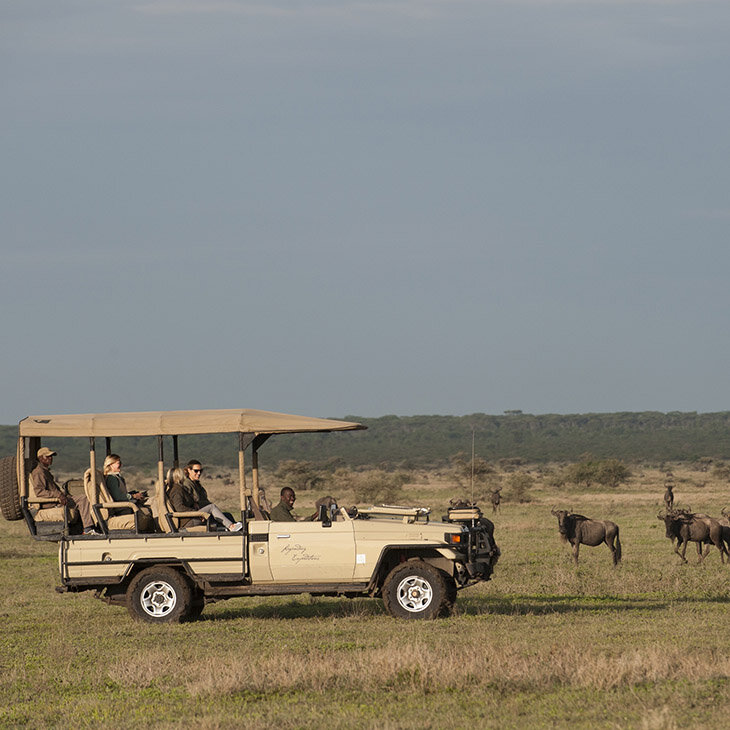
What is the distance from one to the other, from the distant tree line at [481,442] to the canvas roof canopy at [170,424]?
7748 cm

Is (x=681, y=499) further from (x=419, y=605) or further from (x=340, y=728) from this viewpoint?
(x=340, y=728)

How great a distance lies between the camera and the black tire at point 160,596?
1459 cm

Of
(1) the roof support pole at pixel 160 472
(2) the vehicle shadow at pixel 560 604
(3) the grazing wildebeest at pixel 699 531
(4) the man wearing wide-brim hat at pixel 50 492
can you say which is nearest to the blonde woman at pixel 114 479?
(4) the man wearing wide-brim hat at pixel 50 492

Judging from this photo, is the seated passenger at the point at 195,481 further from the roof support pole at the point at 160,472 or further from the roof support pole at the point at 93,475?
the roof support pole at the point at 93,475

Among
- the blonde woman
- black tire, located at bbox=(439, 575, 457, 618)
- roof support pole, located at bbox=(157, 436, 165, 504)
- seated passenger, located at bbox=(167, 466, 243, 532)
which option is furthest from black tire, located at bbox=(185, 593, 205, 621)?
black tire, located at bbox=(439, 575, 457, 618)

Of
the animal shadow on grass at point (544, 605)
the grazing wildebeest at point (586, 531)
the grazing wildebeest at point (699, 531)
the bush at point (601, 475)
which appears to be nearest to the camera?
the animal shadow on grass at point (544, 605)

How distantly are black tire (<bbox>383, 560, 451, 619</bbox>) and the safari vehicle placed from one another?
0.04 feet

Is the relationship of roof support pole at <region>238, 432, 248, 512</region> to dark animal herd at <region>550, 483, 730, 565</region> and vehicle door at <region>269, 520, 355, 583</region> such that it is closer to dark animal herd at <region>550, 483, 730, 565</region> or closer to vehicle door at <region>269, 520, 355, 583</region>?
vehicle door at <region>269, 520, 355, 583</region>

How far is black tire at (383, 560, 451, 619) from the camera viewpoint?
Answer: 568 inches

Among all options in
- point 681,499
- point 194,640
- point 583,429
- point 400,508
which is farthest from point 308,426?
point 583,429

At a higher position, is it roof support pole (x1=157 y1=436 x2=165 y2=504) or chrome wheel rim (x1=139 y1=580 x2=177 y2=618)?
roof support pole (x1=157 y1=436 x2=165 y2=504)

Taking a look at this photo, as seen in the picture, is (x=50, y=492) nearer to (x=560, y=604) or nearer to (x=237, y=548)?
(x=237, y=548)

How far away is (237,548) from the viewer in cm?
1445

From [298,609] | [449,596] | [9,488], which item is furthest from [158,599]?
[449,596]
